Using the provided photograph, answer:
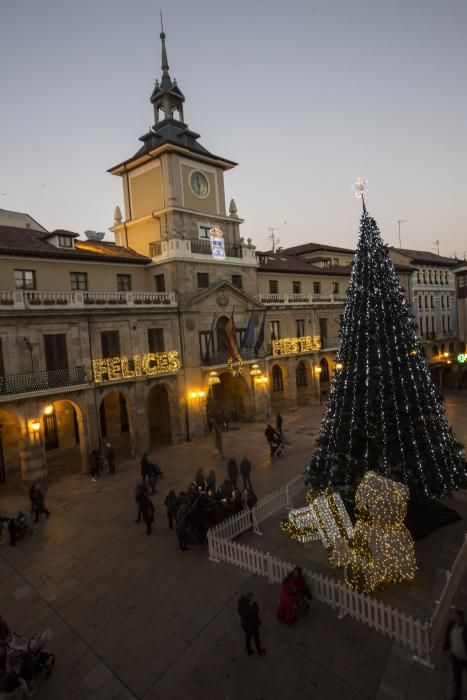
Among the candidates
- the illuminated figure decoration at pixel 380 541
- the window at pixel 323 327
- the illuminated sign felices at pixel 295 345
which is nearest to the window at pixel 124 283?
the illuminated sign felices at pixel 295 345

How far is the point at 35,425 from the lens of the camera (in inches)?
792

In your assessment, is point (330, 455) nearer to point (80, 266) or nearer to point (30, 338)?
point (30, 338)

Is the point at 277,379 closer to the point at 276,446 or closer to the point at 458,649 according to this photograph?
the point at 276,446

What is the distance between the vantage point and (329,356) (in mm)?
38562

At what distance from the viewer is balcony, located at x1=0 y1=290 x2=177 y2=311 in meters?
19.9

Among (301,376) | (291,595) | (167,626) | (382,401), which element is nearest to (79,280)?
(382,401)

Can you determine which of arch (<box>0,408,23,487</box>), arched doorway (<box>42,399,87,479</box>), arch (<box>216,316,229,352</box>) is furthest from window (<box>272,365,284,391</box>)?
arch (<box>0,408,23,487</box>)

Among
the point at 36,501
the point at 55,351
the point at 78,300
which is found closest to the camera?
the point at 36,501

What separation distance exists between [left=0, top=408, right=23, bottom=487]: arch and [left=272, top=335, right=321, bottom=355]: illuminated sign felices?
63.4 ft

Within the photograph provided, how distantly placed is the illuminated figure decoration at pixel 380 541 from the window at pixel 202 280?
68.3 ft

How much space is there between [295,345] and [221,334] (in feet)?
26.8

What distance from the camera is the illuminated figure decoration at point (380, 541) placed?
998 cm

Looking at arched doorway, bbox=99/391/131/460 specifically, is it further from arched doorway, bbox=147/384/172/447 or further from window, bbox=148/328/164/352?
window, bbox=148/328/164/352

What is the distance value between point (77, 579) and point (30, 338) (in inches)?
500
